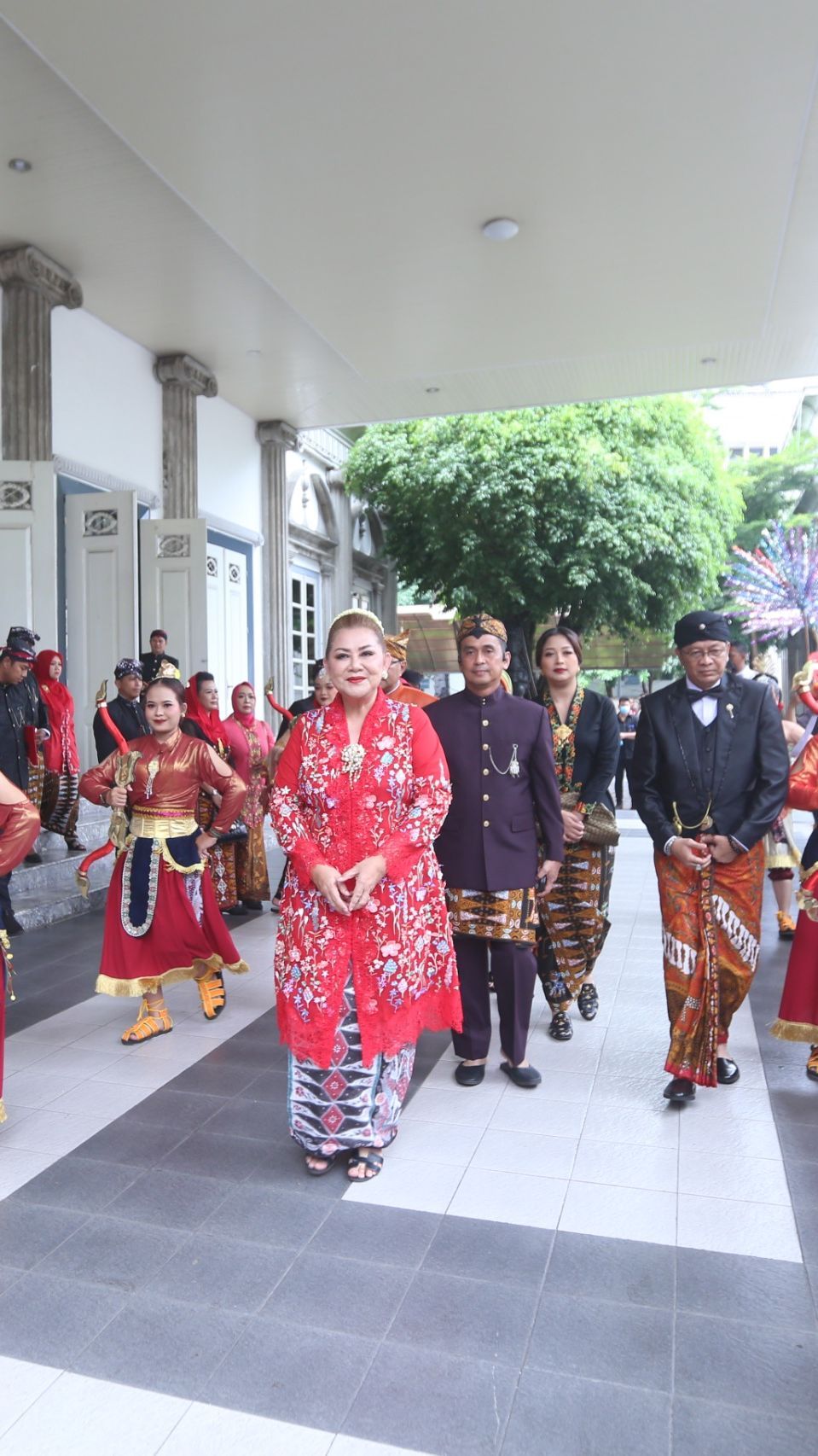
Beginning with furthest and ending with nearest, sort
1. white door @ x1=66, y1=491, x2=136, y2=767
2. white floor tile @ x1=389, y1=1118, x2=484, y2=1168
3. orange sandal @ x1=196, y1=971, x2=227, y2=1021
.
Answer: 1. white door @ x1=66, y1=491, x2=136, y2=767
2. orange sandal @ x1=196, y1=971, x2=227, y2=1021
3. white floor tile @ x1=389, y1=1118, x2=484, y2=1168

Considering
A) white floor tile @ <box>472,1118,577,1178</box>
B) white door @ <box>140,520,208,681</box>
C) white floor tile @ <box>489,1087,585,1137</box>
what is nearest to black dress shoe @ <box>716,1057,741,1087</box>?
white floor tile @ <box>489,1087,585,1137</box>

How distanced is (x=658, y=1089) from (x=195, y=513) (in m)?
8.49

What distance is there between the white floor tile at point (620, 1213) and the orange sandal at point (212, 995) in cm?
220

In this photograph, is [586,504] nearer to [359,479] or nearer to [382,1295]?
[359,479]

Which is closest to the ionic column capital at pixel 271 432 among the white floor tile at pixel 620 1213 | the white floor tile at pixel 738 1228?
the white floor tile at pixel 620 1213

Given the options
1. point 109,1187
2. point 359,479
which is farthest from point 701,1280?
point 359,479

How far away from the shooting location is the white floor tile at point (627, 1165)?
299 cm

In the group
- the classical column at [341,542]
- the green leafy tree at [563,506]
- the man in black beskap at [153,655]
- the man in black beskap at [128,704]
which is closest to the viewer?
the man in black beskap at [153,655]

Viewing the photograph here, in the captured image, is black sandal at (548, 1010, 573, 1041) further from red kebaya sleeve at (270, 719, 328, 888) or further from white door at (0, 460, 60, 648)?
white door at (0, 460, 60, 648)

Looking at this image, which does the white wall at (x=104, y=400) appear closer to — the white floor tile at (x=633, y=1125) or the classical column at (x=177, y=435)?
the classical column at (x=177, y=435)

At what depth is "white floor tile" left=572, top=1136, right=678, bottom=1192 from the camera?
9.82ft

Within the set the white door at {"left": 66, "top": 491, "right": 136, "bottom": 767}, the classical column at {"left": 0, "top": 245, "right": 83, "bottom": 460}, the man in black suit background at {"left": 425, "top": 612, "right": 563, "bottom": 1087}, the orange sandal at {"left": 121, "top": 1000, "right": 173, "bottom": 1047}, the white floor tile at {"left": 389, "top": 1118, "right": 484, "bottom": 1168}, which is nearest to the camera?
the white floor tile at {"left": 389, "top": 1118, "right": 484, "bottom": 1168}

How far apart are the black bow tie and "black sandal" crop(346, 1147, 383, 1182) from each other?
6.32ft

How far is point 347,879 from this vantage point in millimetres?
2992
